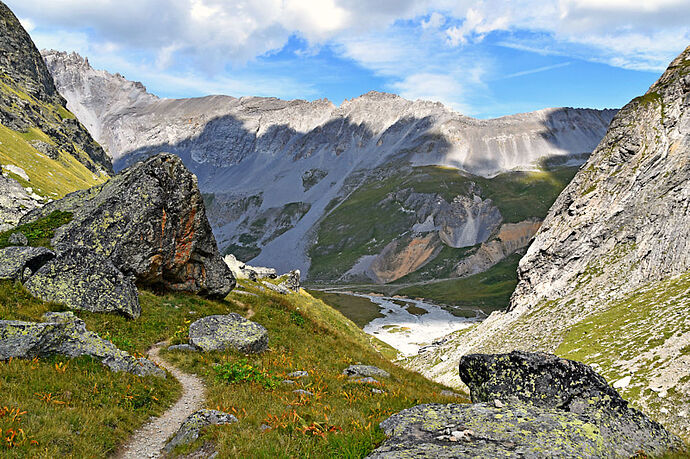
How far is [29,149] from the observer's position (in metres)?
122

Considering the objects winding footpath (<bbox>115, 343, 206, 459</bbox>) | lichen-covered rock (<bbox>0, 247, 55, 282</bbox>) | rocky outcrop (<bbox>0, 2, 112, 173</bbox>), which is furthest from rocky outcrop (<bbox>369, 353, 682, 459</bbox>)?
rocky outcrop (<bbox>0, 2, 112, 173</bbox>)

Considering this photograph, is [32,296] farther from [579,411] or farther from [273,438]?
[579,411]

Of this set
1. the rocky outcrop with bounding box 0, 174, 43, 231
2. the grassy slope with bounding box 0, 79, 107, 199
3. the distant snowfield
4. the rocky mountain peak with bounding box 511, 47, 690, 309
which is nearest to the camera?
the rocky mountain peak with bounding box 511, 47, 690, 309

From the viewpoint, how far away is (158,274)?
26078mm

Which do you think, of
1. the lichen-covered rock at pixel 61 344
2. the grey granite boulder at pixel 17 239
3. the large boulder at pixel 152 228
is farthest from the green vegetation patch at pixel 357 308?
the lichen-covered rock at pixel 61 344

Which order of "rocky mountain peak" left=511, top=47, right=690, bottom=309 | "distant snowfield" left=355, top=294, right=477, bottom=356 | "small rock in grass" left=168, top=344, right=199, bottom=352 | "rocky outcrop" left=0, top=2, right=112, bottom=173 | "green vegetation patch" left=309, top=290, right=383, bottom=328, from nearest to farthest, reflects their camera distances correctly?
1. "small rock in grass" left=168, top=344, right=199, bottom=352
2. "rocky mountain peak" left=511, top=47, right=690, bottom=309
3. "distant snowfield" left=355, top=294, right=477, bottom=356
4. "green vegetation patch" left=309, top=290, right=383, bottom=328
5. "rocky outcrop" left=0, top=2, right=112, bottom=173

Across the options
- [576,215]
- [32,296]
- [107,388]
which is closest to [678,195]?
[576,215]

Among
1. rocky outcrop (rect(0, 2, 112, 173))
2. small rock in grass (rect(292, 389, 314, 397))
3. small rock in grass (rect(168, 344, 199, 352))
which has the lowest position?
small rock in grass (rect(168, 344, 199, 352))

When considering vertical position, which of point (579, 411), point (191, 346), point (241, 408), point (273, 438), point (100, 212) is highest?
point (100, 212)

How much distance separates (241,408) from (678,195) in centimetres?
5343

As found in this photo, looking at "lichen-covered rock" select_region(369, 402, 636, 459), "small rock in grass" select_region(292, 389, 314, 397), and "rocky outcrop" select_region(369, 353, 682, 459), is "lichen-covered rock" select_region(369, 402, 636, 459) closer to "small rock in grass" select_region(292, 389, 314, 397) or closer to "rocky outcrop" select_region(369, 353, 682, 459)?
"rocky outcrop" select_region(369, 353, 682, 459)

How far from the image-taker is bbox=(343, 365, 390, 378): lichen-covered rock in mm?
19484

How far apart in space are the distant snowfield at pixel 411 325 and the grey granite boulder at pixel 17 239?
80408 millimetres

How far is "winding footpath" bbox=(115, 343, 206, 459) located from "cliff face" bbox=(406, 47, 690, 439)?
24.0m
